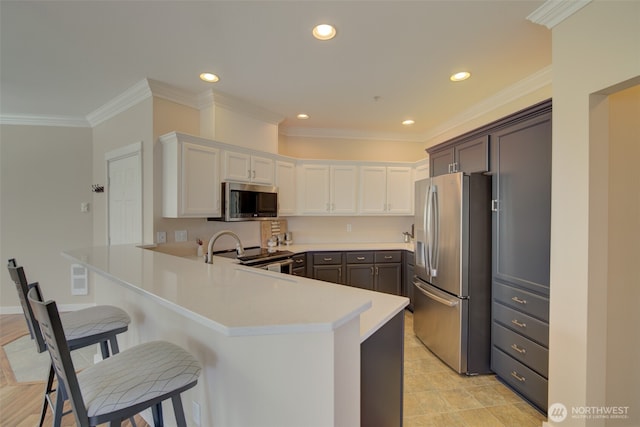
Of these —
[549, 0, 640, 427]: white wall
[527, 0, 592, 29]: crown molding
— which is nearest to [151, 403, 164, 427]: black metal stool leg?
[549, 0, 640, 427]: white wall

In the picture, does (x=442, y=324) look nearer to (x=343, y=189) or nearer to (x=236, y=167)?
(x=343, y=189)

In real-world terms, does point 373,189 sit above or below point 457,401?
above

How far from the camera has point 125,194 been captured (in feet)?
10.8

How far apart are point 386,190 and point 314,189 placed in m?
1.16

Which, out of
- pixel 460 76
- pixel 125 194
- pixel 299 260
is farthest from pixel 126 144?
pixel 460 76

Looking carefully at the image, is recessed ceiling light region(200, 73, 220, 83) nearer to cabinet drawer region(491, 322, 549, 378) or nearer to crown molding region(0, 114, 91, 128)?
crown molding region(0, 114, 91, 128)

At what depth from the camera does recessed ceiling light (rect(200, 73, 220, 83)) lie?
272 centimetres

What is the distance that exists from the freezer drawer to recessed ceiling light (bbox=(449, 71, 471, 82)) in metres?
2.09

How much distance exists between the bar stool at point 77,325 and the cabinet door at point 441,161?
3032mm

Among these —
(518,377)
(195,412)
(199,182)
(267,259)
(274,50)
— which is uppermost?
(274,50)

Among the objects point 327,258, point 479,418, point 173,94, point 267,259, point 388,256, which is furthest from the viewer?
point 388,256

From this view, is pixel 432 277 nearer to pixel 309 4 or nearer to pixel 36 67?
pixel 309 4

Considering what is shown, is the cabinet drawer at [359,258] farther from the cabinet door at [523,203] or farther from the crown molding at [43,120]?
the crown molding at [43,120]

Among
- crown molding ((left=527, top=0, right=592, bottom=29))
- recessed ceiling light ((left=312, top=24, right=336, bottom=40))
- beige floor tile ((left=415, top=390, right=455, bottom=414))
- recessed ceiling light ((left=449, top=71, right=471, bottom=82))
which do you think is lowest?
beige floor tile ((left=415, top=390, right=455, bottom=414))
